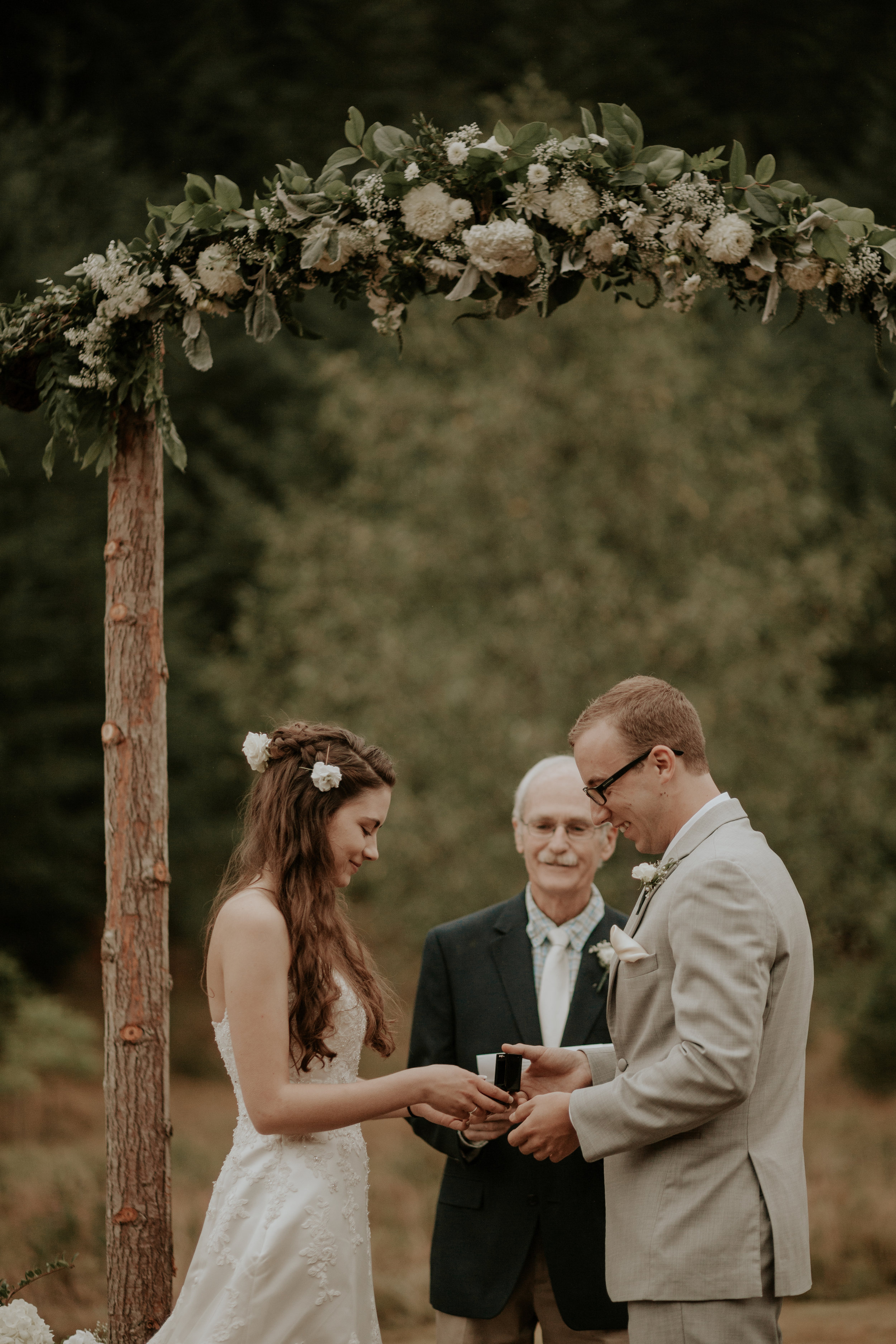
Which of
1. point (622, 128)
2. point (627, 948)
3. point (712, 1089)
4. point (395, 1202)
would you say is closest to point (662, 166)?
point (622, 128)

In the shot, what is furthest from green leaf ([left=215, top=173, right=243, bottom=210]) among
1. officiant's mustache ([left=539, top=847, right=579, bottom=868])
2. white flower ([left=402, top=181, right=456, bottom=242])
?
officiant's mustache ([left=539, top=847, right=579, bottom=868])

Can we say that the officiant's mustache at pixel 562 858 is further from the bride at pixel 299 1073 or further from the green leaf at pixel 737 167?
the green leaf at pixel 737 167

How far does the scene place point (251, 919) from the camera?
2.69m

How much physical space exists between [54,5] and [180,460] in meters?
13.7

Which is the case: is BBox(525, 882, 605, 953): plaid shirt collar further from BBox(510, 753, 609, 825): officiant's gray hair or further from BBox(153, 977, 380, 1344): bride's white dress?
BBox(153, 977, 380, 1344): bride's white dress

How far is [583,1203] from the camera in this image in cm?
313

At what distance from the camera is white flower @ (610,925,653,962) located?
2.53m

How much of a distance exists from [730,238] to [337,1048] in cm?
222

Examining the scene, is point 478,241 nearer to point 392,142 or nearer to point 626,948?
point 392,142

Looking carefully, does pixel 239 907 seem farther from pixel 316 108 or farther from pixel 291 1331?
pixel 316 108

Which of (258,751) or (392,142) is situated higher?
(392,142)

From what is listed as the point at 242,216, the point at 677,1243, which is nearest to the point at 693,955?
the point at 677,1243

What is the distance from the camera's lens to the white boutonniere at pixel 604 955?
3111mm

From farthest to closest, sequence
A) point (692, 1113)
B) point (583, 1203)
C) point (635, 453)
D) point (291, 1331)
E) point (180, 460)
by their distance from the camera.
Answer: point (635, 453) < point (180, 460) < point (583, 1203) < point (291, 1331) < point (692, 1113)
